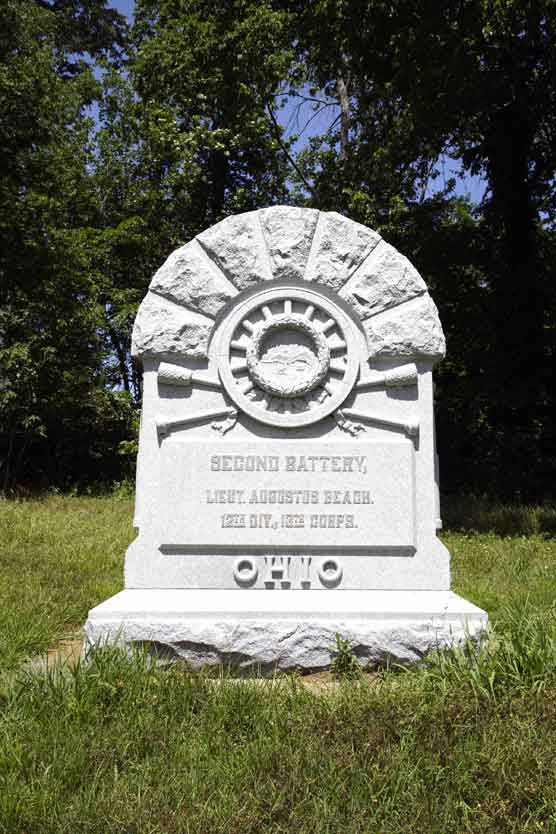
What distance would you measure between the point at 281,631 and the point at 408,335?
80.0 inches

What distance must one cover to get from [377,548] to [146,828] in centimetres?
249

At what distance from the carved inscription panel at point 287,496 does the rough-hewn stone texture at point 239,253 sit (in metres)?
1.11

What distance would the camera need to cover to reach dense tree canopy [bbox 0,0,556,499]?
10.8 meters

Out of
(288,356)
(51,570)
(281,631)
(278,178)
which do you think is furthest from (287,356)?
(278,178)

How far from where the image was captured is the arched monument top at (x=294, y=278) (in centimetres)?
490

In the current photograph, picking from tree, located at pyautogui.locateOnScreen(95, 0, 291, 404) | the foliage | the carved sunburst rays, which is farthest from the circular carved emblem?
tree, located at pyautogui.locateOnScreen(95, 0, 291, 404)

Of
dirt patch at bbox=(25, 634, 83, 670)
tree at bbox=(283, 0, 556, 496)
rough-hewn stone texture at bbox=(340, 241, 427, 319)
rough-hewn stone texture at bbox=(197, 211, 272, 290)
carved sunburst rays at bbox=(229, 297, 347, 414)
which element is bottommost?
dirt patch at bbox=(25, 634, 83, 670)

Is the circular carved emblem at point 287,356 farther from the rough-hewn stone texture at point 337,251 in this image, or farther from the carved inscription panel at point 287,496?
the carved inscription panel at point 287,496

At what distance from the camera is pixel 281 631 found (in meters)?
4.29

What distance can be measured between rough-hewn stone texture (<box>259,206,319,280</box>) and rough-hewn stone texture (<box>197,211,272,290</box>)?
7 cm

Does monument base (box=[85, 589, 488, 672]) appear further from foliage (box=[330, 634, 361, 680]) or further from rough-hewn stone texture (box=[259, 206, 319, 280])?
rough-hewn stone texture (box=[259, 206, 319, 280])

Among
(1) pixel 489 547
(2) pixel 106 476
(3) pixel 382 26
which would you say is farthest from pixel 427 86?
(2) pixel 106 476

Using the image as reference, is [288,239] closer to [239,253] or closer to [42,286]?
[239,253]

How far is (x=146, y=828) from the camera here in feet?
8.55
